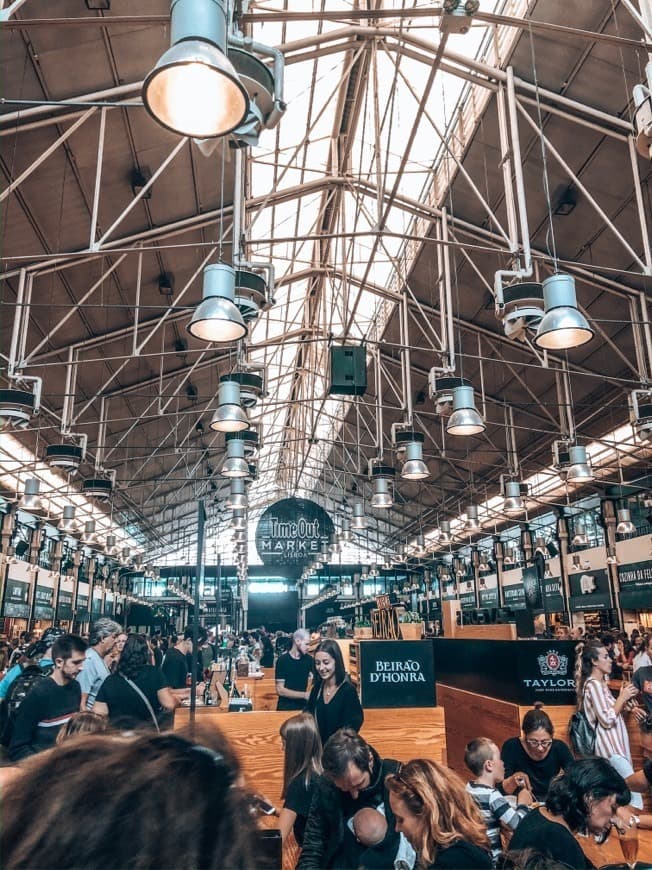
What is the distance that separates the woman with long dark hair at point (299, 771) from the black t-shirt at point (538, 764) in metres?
1.54

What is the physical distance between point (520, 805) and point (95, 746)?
3.31 metres

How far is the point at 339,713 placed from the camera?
4.57m

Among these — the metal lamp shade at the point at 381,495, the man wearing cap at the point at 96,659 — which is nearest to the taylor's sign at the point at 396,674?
the man wearing cap at the point at 96,659

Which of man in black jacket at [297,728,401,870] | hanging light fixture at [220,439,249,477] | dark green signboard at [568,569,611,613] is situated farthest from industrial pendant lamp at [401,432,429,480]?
dark green signboard at [568,569,611,613]

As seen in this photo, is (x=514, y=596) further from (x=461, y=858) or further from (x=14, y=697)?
(x=461, y=858)

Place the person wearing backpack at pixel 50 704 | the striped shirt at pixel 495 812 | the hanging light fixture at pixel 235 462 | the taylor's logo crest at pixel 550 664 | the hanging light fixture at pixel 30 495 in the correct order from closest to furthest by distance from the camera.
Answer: the striped shirt at pixel 495 812, the person wearing backpack at pixel 50 704, the taylor's logo crest at pixel 550 664, the hanging light fixture at pixel 235 462, the hanging light fixture at pixel 30 495

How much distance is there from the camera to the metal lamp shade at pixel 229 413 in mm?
7438

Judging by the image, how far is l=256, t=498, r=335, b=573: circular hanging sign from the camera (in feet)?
68.3

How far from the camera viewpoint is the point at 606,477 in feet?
71.5

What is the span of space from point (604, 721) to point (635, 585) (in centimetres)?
1611

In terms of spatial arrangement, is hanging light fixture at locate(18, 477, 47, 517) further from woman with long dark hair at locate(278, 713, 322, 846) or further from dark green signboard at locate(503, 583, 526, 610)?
dark green signboard at locate(503, 583, 526, 610)


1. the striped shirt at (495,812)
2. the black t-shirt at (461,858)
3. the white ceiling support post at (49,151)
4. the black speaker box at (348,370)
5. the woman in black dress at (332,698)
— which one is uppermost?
the white ceiling support post at (49,151)

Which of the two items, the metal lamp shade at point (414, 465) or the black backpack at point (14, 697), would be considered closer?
the black backpack at point (14, 697)

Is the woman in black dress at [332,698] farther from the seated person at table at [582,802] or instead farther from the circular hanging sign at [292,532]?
the circular hanging sign at [292,532]
